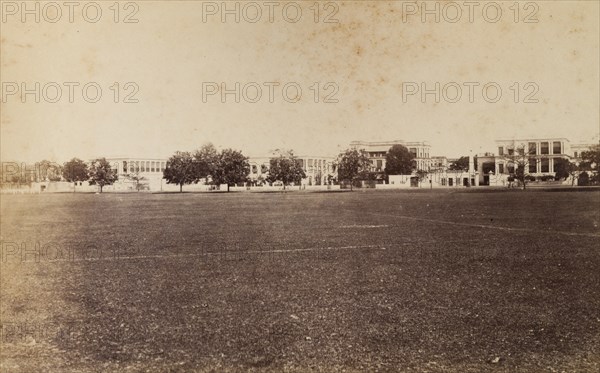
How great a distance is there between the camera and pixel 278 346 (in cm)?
614

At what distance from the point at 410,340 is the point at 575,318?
98.8 inches

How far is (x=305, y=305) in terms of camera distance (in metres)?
7.98

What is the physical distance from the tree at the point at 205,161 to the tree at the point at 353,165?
22995mm

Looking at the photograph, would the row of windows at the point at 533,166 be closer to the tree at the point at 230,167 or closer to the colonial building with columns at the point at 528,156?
the colonial building with columns at the point at 528,156

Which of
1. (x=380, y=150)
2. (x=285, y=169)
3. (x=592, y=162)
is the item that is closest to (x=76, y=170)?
(x=592, y=162)

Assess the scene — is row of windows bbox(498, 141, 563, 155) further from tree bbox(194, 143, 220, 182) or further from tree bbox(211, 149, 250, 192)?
tree bbox(194, 143, 220, 182)

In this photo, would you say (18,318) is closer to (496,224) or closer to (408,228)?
(408,228)

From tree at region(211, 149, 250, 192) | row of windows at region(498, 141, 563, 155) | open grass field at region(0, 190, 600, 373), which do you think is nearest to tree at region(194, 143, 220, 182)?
tree at region(211, 149, 250, 192)

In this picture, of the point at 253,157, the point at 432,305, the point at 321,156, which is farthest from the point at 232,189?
the point at 432,305

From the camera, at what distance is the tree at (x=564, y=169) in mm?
48469

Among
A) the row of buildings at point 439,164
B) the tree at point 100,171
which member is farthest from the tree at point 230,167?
the tree at point 100,171

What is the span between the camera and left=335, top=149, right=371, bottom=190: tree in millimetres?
77438

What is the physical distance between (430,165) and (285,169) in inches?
915

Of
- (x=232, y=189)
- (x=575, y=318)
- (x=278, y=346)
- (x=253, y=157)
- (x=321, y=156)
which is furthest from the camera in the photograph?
(x=321, y=156)
